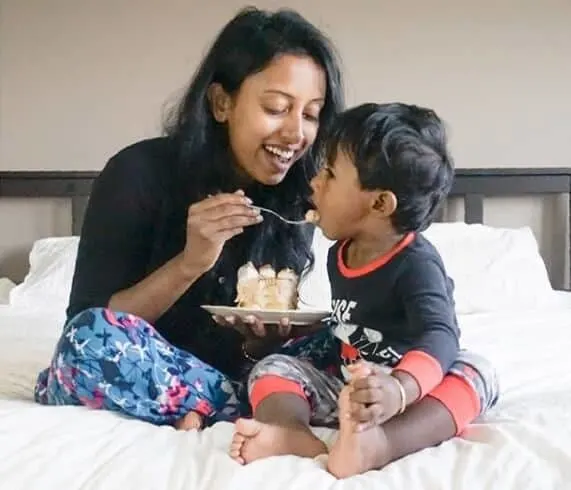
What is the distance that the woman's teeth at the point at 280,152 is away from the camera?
4.42 ft

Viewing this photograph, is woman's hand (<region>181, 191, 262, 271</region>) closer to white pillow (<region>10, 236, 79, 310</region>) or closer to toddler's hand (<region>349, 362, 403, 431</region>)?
toddler's hand (<region>349, 362, 403, 431</region>)

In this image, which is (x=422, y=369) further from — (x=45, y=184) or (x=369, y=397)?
(x=45, y=184)

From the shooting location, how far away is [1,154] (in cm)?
253

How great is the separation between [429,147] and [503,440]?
0.38 metres

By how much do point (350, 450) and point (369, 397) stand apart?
0.20 ft

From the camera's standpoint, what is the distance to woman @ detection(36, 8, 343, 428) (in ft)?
3.92

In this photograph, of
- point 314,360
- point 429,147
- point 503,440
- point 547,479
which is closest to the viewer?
point 547,479

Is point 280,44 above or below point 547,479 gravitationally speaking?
above

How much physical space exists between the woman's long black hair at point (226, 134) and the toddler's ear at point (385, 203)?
0.26 meters

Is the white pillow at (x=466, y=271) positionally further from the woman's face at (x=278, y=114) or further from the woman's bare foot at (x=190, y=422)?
the woman's bare foot at (x=190, y=422)

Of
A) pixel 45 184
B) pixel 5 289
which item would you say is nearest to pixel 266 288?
pixel 5 289

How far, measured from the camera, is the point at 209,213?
118 cm

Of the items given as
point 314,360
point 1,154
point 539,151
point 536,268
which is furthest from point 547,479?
point 1,154

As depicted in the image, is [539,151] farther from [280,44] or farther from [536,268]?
[280,44]
